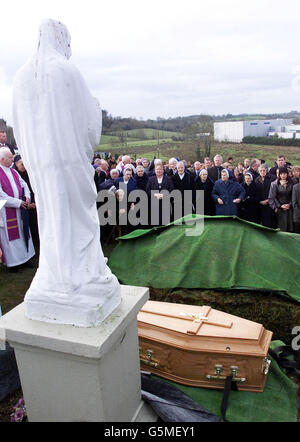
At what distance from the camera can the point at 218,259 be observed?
464 cm

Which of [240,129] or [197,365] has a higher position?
[240,129]

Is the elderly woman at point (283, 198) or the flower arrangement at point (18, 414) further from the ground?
the elderly woman at point (283, 198)

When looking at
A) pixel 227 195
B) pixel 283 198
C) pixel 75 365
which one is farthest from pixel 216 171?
pixel 75 365

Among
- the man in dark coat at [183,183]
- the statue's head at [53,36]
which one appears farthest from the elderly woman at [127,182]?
the statue's head at [53,36]

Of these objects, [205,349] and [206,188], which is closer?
[205,349]

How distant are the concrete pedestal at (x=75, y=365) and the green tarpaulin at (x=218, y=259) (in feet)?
7.34

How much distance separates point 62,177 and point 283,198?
17.9ft

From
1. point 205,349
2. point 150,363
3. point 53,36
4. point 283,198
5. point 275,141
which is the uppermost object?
point 53,36

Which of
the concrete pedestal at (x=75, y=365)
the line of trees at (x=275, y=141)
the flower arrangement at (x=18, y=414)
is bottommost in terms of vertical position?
the flower arrangement at (x=18, y=414)

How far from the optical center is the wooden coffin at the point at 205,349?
9.96 feet

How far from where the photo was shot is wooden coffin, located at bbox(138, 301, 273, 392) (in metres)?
3.04

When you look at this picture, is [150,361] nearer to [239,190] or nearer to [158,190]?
[158,190]

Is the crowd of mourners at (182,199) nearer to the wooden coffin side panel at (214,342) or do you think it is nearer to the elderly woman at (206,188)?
the elderly woman at (206,188)
